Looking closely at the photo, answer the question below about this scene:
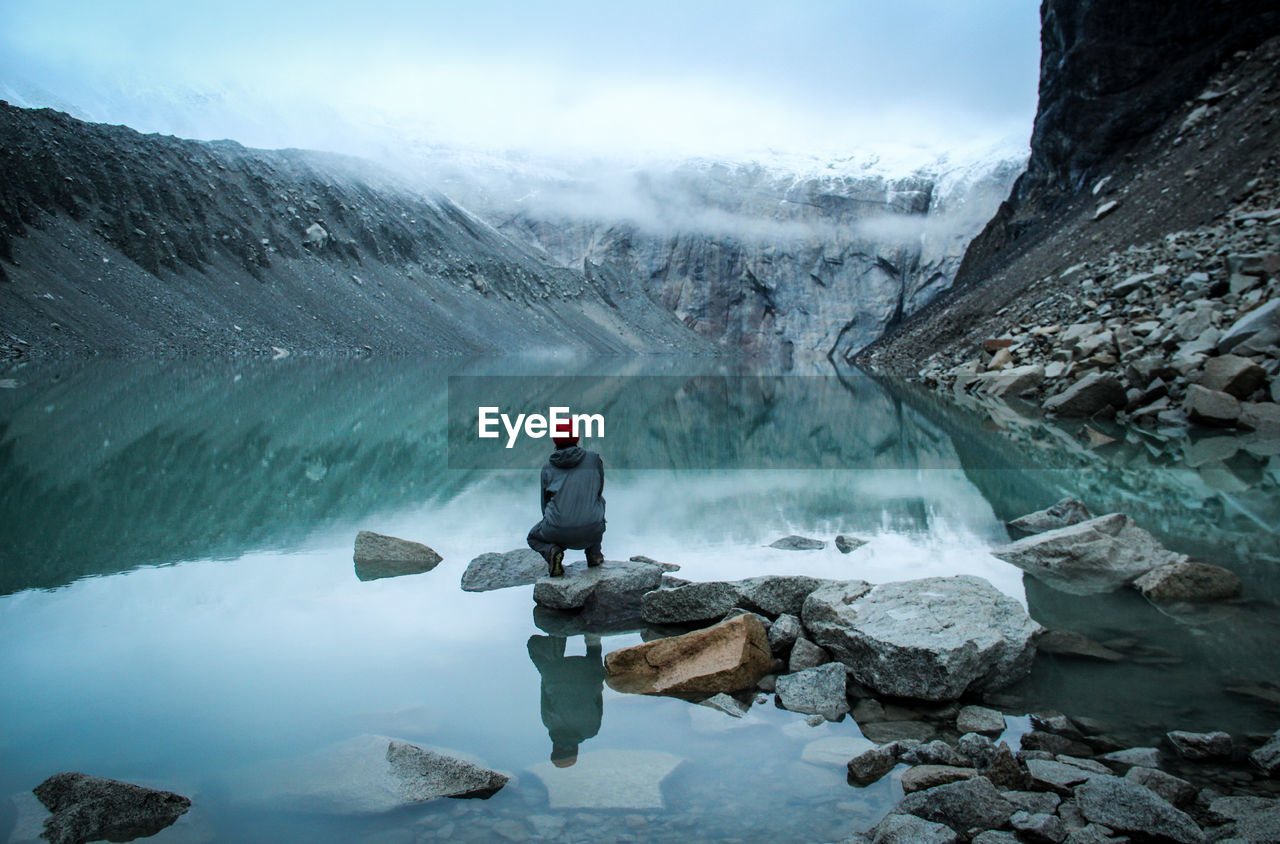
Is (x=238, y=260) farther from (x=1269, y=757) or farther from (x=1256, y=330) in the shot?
(x=1269, y=757)

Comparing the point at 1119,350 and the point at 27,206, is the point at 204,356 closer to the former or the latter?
the point at 27,206

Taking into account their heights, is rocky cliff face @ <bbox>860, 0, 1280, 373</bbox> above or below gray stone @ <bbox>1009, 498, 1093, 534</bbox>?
above

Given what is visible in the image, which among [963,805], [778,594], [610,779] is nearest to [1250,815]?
[963,805]

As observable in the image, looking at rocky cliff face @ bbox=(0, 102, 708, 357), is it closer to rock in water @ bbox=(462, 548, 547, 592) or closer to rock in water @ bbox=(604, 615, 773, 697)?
rock in water @ bbox=(462, 548, 547, 592)

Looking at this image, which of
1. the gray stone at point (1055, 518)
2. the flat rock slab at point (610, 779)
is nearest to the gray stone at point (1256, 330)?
the gray stone at point (1055, 518)

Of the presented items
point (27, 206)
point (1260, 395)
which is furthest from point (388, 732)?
point (27, 206)

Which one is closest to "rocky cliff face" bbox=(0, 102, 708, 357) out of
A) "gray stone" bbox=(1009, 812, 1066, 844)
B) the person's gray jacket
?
the person's gray jacket
